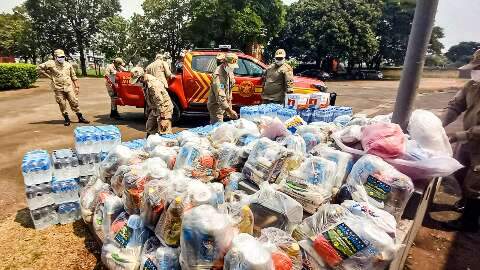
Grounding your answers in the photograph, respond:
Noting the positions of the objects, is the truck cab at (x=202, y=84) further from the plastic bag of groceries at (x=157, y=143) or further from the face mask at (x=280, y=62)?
the plastic bag of groceries at (x=157, y=143)

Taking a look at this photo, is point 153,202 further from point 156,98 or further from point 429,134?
point 156,98

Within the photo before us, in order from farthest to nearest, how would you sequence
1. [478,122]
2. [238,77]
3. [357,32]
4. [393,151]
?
[357,32], [238,77], [478,122], [393,151]

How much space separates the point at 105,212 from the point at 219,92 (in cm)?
332

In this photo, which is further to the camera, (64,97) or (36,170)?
(64,97)

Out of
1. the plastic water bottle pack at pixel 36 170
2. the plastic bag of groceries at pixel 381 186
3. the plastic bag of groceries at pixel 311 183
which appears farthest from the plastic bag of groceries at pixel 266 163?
the plastic water bottle pack at pixel 36 170

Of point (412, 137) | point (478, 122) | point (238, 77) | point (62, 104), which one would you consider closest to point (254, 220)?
point (412, 137)

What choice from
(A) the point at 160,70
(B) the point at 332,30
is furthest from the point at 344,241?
(B) the point at 332,30

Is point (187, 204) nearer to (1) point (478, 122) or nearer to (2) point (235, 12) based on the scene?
(1) point (478, 122)

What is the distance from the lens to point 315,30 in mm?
30938

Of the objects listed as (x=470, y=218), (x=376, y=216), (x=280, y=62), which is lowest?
(x=470, y=218)

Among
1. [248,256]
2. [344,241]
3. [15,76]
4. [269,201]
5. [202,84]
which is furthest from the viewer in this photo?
[15,76]

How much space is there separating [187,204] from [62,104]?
7.27 m

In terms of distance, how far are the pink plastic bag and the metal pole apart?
503mm

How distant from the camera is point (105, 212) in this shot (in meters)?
2.94
